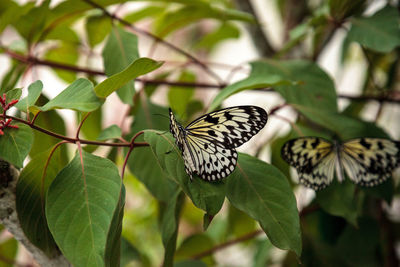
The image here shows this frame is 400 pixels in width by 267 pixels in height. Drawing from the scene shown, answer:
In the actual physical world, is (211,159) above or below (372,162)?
above

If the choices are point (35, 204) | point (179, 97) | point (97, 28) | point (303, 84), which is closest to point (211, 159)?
point (35, 204)

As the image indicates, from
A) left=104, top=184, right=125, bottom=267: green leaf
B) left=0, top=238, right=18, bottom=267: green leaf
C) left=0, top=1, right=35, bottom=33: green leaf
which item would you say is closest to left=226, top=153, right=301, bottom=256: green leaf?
left=104, top=184, right=125, bottom=267: green leaf

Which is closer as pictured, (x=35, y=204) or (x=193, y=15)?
(x=35, y=204)

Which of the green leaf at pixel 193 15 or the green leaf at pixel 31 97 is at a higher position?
the green leaf at pixel 31 97

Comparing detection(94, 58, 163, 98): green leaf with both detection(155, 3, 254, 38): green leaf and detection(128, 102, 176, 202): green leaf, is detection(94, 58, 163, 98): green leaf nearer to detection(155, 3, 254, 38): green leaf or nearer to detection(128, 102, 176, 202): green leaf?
detection(128, 102, 176, 202): green leaf

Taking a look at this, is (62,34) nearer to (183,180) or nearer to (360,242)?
(183,180)

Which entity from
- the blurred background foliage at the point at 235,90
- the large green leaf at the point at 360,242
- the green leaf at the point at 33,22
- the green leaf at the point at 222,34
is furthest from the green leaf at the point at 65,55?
the large green leaf at the point at 360,242

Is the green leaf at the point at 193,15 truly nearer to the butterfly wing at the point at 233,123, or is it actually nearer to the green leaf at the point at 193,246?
the butterfly wing at the point at 233,123
